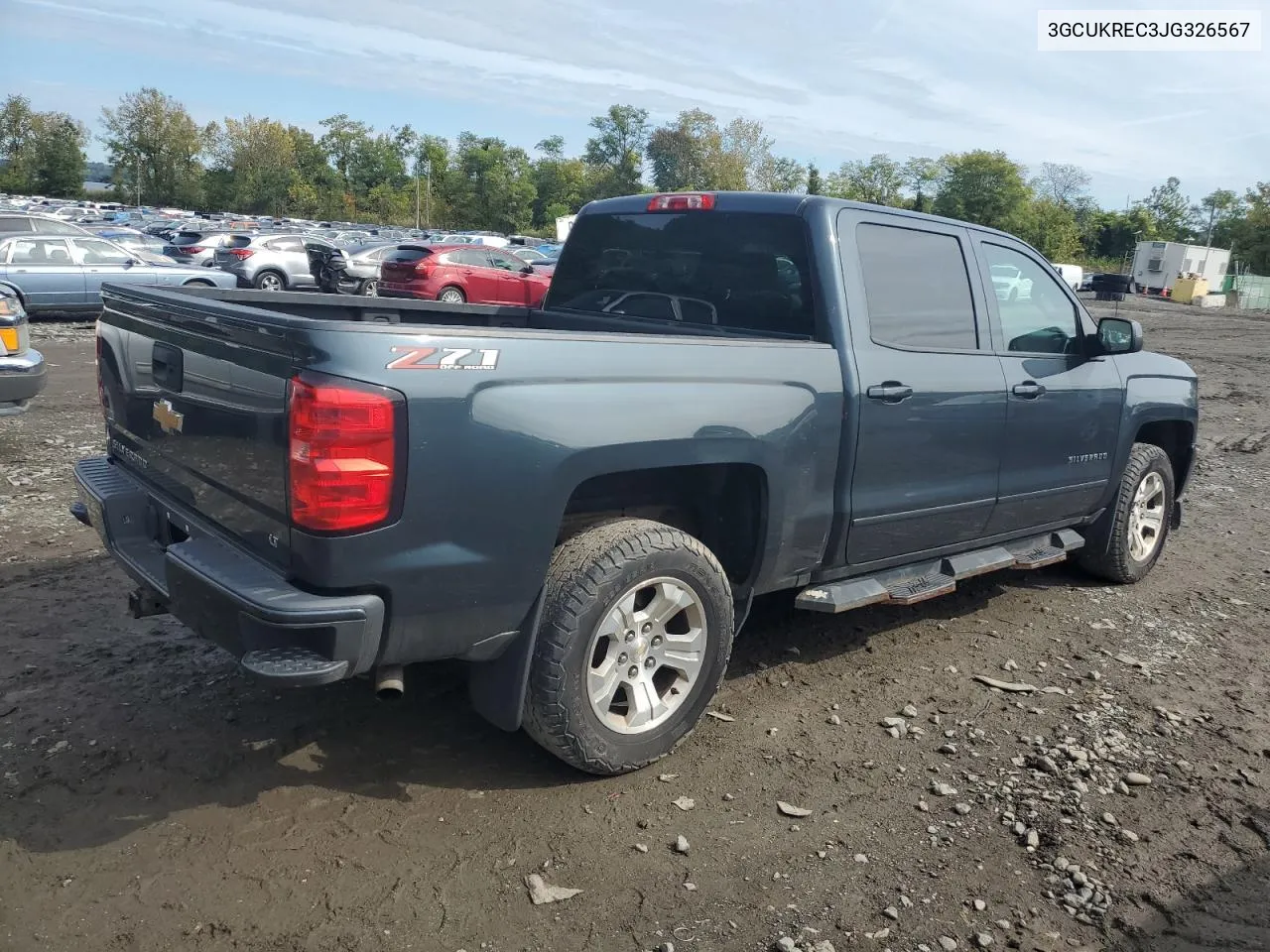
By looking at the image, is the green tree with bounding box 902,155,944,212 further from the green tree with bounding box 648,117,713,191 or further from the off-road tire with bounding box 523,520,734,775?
the off-road tire with bounding box 523,520,734,775

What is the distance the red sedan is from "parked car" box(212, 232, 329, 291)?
99.3 inches

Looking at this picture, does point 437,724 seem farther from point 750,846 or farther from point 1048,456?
point 1048,456

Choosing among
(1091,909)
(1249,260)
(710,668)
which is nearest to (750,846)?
(710,668)

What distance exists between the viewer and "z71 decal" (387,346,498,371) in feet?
8.79

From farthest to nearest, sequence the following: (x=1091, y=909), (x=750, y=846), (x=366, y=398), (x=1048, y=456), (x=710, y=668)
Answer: (x=1048, y=456), (x=710, y=668), (x=750, y=846), (x=1091, y=909), (x=366, y=398)

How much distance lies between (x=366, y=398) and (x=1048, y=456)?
3578mm

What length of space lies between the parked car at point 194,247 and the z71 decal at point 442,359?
2404cm

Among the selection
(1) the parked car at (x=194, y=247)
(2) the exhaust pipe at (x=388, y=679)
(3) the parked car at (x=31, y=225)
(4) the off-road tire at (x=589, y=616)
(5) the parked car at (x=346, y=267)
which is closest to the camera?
(2) the exhaust pipe at (x=388, y=679)

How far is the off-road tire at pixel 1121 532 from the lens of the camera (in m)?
5.59

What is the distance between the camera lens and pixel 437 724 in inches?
149

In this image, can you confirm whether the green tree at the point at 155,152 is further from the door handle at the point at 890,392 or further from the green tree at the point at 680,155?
the door handle at the point at 890,392

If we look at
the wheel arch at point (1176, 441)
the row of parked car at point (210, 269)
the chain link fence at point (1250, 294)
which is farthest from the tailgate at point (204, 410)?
the chain link fence at point (1250, 294)

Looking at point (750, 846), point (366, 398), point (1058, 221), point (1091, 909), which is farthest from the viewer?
point (1058, 221)

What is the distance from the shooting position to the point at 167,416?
3.37 metres
